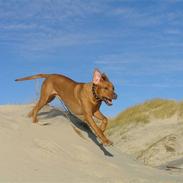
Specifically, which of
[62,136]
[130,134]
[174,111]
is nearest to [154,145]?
[130,134]

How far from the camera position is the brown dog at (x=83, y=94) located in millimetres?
12195

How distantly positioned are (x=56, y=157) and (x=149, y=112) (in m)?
16.4

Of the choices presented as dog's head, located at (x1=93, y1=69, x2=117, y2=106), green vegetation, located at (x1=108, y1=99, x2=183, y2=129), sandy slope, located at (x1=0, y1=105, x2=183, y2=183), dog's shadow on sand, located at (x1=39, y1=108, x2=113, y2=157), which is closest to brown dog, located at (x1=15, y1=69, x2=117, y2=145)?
dog's head, located at (x1=93, y1=69, x2=117, y2=106)

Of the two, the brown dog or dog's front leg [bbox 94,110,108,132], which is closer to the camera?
the brown dog

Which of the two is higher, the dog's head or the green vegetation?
the green vegetation

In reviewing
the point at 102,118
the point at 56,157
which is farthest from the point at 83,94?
the point at 56,157

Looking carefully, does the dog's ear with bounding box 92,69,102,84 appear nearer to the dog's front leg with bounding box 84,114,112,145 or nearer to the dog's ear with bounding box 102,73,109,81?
the dog's ear with bounding box 102,73,109,81

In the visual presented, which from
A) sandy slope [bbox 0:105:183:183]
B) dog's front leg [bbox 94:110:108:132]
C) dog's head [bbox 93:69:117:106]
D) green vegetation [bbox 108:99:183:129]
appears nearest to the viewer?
sandy slope [bbox 0:105:183:183]

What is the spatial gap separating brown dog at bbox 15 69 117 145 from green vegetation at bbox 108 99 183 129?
1376 cm

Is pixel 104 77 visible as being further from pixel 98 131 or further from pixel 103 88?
pixel 98 131

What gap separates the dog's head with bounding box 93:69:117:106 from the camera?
12117 mm

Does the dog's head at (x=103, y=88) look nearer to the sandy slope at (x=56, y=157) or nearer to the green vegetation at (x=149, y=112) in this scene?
the sandy slope at (x=56, y=157)

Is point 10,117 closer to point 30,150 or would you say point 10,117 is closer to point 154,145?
point 30,150

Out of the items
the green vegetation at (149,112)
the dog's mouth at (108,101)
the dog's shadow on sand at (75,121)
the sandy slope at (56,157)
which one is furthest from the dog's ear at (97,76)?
the green vegetation at (149,112)
